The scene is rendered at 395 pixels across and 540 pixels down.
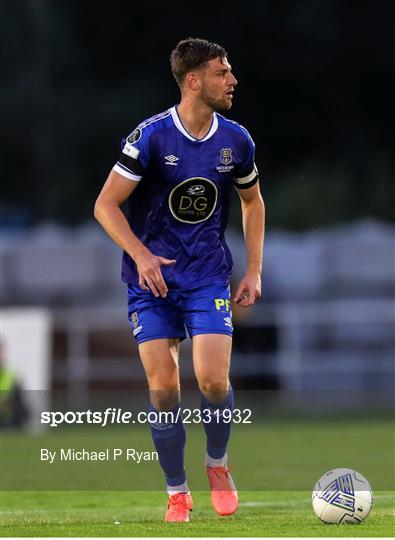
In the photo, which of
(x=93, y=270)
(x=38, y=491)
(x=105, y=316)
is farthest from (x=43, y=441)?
(x=93, y=270)

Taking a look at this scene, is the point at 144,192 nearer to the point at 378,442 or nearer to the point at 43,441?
the point at 378,442

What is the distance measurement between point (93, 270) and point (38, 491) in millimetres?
15375

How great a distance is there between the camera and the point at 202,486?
1080cm

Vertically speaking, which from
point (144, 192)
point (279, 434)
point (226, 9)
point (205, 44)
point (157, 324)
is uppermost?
point (226, 9)

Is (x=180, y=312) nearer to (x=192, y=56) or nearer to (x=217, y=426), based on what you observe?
(x=217, y=426)

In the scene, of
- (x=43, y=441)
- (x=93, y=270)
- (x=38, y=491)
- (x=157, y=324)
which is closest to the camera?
(x=157, y=324)

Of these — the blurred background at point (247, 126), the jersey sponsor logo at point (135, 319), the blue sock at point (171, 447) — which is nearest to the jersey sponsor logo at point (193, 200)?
the jersey sponsor logo at point (135, 319)

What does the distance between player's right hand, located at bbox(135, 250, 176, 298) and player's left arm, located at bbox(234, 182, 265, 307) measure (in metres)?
0.57

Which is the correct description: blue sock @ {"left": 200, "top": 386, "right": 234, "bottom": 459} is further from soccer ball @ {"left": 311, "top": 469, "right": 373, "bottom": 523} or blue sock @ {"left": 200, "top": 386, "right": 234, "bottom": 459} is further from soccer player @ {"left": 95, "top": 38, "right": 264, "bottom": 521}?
soccer ball @ {"left": 311, "top": 469, "right": 373, "bottom": 523}

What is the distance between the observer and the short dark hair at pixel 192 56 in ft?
26.5

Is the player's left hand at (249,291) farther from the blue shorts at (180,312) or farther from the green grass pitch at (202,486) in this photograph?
the green grass pitch at (202,486)

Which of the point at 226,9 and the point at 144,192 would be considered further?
the point at 226,9

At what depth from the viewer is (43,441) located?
1584 cm

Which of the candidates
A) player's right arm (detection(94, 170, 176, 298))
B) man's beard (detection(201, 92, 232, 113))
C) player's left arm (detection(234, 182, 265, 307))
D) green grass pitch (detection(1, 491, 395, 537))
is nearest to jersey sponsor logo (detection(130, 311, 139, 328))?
player's right arm (detection(94, 170, 176, 298))
